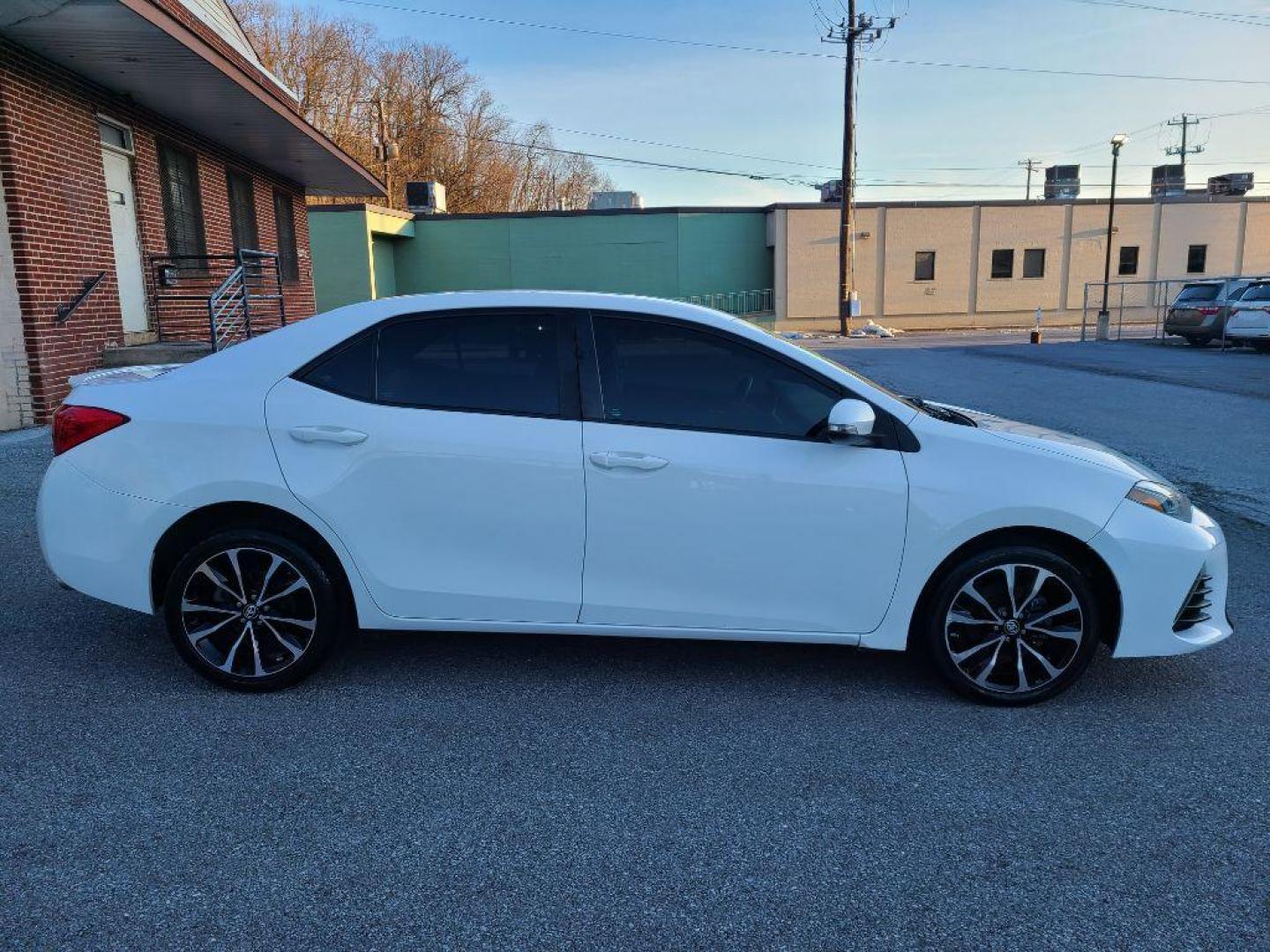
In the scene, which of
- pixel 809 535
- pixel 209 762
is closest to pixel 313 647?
pixel 209 762

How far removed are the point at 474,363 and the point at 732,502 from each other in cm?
119

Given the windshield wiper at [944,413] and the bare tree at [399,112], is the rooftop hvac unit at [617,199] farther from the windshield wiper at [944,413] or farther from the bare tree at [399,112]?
the windshield wiper at [944,413]

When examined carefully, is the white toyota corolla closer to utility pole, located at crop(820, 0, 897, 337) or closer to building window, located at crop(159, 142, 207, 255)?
building window, located at crop(159, 142, 207, 255)

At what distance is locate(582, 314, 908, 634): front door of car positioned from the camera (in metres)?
3.55

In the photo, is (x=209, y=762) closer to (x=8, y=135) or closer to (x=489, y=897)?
(x=489, y=897)

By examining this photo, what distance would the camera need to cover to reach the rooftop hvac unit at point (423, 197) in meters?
38.6

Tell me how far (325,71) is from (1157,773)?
158 feet

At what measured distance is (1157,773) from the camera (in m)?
3.19

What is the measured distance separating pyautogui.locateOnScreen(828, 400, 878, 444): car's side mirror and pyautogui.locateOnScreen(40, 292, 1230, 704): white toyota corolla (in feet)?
0.04

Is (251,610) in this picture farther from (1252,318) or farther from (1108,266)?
(1108,266)

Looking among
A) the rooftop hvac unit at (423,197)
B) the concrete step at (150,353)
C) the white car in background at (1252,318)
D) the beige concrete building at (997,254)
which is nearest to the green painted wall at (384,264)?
the rooftop hvac unit at (423,197)

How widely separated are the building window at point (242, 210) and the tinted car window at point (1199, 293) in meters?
23.5

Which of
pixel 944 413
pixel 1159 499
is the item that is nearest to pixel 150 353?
pixel 944 413

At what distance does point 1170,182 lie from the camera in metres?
49.3
